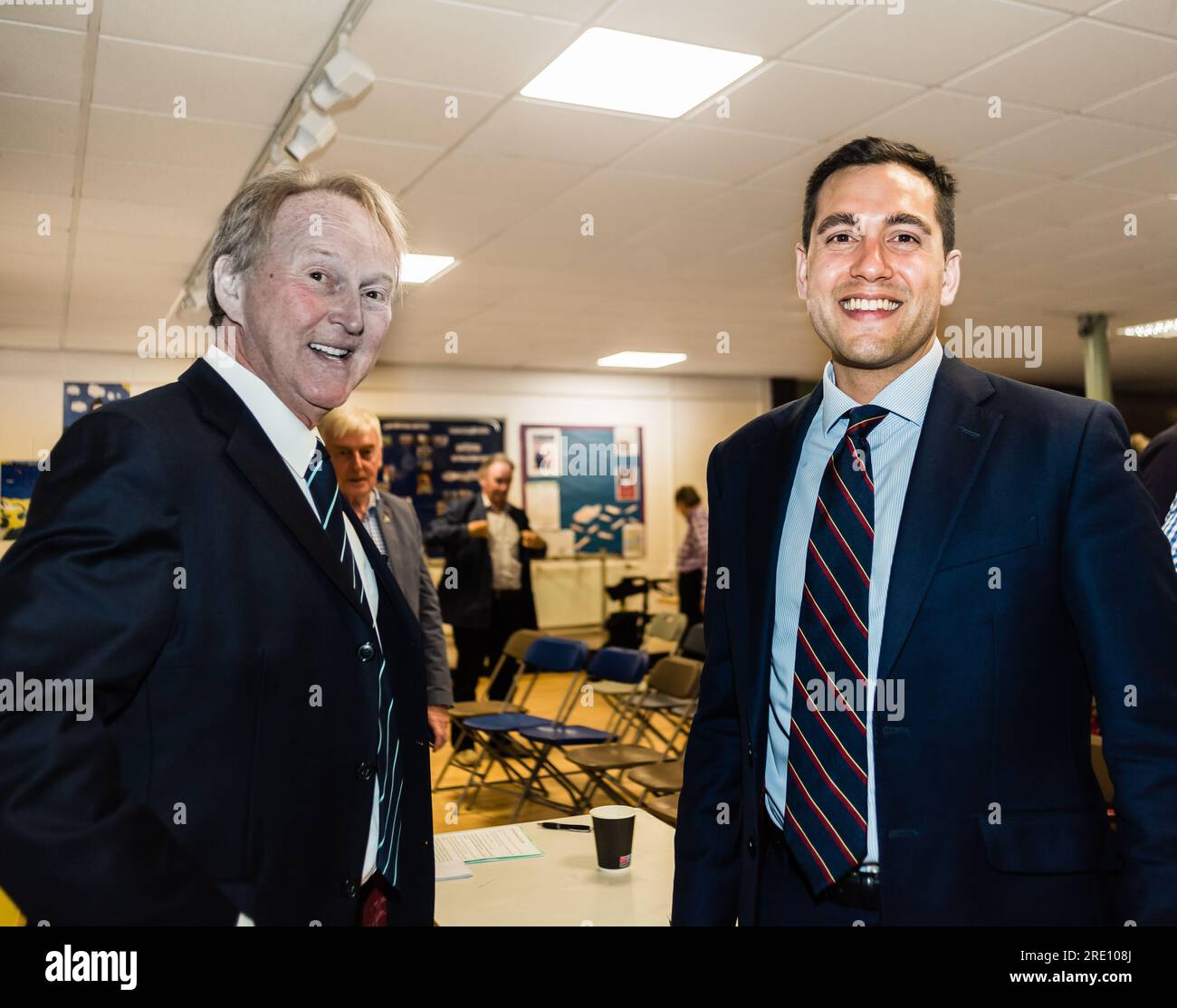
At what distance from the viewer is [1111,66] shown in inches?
138

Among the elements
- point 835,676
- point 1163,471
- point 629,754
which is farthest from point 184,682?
point 629,754

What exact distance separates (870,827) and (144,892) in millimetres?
906

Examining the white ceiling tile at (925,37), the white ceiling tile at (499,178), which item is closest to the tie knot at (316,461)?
the white ceiling tile at (925,37)

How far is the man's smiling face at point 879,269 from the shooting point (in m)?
1.46

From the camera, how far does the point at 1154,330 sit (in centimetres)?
885

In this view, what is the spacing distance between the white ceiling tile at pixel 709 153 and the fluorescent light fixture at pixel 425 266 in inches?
76.4

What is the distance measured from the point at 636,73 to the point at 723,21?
460mm

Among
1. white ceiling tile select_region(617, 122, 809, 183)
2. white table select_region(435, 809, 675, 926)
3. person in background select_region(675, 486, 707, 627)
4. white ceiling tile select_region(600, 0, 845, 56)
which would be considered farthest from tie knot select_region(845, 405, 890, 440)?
person in background select_region(675, 486, 707, 627)

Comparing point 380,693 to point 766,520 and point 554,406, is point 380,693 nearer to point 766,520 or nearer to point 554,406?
point 766,520

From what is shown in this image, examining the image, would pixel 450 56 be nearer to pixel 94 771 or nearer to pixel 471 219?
pixel 471 219

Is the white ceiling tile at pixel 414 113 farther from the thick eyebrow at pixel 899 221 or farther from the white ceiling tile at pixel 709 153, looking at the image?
the thick eyebrow at pixel 899 221

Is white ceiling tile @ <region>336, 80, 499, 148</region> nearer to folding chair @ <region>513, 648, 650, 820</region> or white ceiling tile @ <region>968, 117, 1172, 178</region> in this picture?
white ceiling tile @ <region>968, 117, 1172, 178</region>
